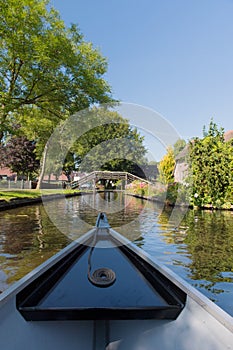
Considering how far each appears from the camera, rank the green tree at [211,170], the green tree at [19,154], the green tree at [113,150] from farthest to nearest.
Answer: the green tree at [19,154], the green tree at [113,150], the green tree at [211,170]

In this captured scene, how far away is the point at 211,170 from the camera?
18.0 m

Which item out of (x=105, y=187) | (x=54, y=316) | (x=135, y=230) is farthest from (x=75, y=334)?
(x=105, y=187)

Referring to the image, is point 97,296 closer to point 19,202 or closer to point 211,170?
point 19,202

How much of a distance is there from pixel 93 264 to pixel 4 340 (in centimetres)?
221

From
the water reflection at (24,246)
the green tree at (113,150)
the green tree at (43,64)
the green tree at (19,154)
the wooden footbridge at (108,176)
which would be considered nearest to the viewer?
the water reflection at (24,246)

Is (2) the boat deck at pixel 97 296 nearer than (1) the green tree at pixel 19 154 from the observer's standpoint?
Yes

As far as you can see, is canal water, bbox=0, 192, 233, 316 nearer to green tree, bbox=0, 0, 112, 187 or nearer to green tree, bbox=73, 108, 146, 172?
green tree, bbox=0, 0, 112, 187

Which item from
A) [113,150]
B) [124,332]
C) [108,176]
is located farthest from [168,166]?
[124,332]

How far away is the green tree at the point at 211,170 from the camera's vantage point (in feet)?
58.7

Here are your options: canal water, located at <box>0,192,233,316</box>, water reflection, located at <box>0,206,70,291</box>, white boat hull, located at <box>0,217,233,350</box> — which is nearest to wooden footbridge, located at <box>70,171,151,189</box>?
canal water, located at <box>0,192,233,316</box>

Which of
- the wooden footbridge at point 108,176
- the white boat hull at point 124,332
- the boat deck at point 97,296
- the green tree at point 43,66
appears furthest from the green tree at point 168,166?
the white boat hull at point 124,332

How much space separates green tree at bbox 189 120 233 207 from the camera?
17.9 meters

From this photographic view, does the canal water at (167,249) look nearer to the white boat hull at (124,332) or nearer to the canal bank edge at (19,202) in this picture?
the white boat hull at (124,332)

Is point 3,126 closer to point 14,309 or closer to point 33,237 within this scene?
point 33,237
